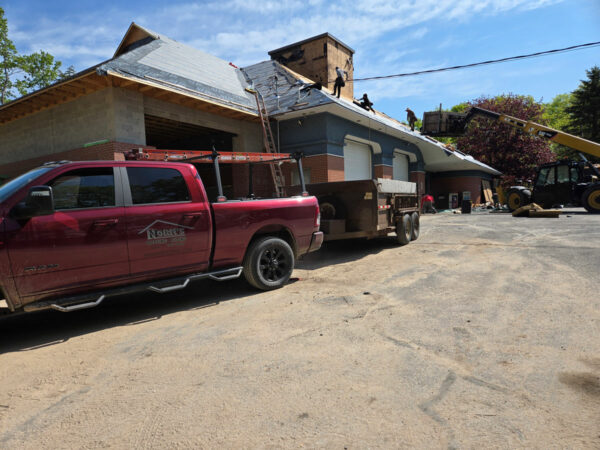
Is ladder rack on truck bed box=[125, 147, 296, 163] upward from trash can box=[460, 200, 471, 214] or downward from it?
upward

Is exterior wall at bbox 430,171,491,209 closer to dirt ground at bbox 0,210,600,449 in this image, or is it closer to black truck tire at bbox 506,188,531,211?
black truck tire at bbox 506,188,531,211

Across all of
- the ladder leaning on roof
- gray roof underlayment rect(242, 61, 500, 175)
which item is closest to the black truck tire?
gray roof underlayment rect(242, 61, 500, 175)

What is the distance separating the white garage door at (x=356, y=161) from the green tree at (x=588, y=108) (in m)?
40.1

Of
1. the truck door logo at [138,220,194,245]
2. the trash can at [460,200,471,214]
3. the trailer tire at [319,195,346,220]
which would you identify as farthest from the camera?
the trash can at [460,200,471,214]

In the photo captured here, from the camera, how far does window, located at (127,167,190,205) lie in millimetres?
4551

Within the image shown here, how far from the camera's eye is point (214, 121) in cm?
1396

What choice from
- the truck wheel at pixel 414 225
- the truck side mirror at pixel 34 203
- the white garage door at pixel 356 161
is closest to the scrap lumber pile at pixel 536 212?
the white garage door at pixel 356 161

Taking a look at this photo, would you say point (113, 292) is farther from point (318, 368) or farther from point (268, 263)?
point (318, 368)

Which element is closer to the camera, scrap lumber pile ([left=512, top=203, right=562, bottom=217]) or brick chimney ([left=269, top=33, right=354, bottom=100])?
scrap lumber pile ([left=512, top=203, right=562, bottom=217])

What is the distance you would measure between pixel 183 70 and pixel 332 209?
9118 millimetres

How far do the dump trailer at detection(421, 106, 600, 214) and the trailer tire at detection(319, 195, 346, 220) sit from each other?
15.9m

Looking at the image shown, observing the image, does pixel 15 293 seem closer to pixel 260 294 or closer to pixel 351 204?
pixel 260 294

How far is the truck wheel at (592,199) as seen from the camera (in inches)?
675

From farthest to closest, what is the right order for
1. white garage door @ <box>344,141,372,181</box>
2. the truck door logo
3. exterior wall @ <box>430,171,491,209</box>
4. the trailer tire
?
1. exterior wall @ <box>430,171,491,209</box>
2. white garage door @ <box>344,141,372,181</box>
3. the trailer tire
4. the truck door logo
